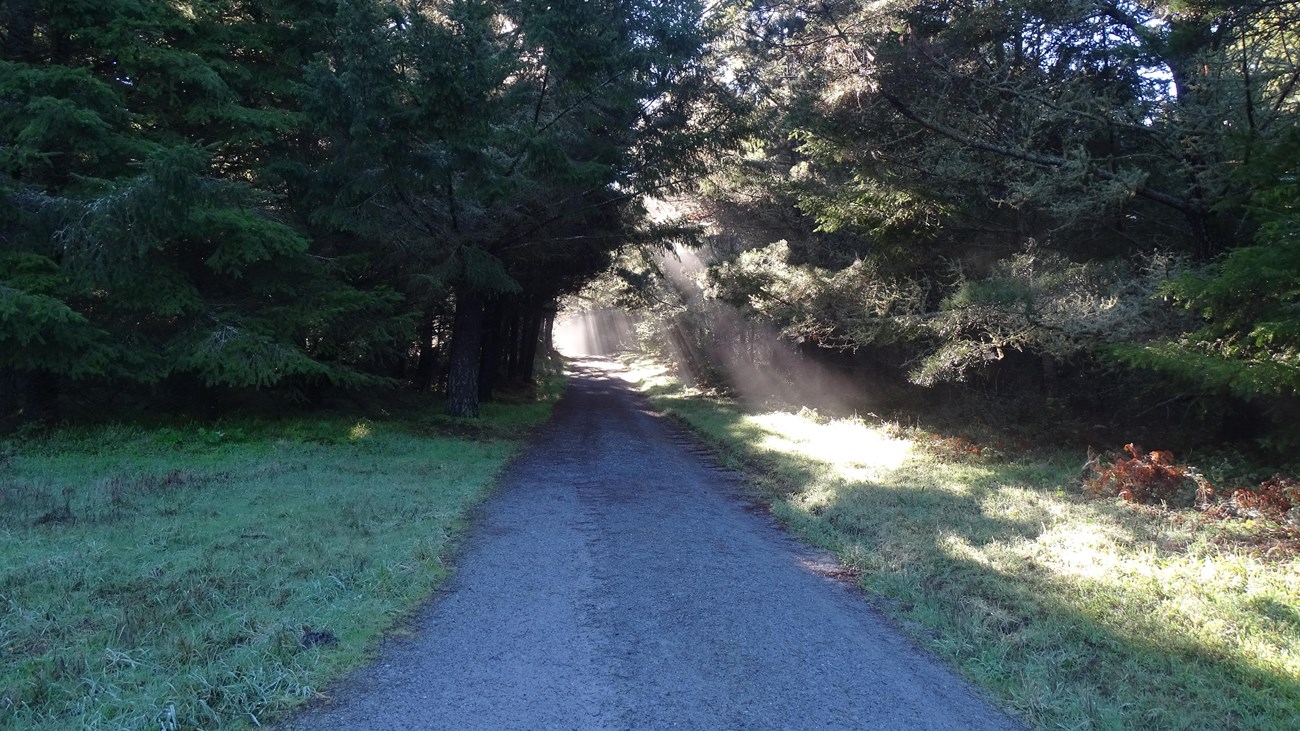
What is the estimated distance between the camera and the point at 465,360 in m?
18.8

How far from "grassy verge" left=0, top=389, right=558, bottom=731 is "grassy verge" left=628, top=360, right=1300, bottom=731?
4058 millimetres

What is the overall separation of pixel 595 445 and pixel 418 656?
11.4m

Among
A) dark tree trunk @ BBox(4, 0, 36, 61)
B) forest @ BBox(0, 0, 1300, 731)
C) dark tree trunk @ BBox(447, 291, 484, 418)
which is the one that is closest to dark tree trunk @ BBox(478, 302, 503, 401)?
forest @ BBox(0, 0, 1300, 731)

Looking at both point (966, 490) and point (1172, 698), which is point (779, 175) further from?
point (1172, 698)

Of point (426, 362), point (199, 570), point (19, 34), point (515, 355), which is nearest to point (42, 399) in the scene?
point (19, 34)

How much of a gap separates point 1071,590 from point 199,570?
6959 millimetres

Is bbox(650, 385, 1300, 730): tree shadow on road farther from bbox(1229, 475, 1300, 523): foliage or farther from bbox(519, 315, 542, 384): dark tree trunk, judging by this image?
bbox(519, 315, 542, 384): dark tree trunk

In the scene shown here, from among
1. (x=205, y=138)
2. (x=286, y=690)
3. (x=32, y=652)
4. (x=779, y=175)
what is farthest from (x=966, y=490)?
(x=205, y=138)

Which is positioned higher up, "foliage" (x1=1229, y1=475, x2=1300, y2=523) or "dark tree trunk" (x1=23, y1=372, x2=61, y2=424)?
"foliage" (x1=1229, y1=475, x2=1300, y2=523)

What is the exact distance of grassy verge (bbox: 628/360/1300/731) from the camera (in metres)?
4.56

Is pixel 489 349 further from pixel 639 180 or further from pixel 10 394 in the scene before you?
pixel 10 394

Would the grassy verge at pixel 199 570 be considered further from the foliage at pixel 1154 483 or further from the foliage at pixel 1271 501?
the foliage at pixel 1271 501

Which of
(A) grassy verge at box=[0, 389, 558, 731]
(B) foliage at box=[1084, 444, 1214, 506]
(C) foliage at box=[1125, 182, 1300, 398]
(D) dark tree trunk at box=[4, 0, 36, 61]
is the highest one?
(D) dark tree trunk at box=[4, 0, 36, 61]

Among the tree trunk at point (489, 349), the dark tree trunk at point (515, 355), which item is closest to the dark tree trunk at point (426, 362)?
the tree trunk at point (489, 349)
